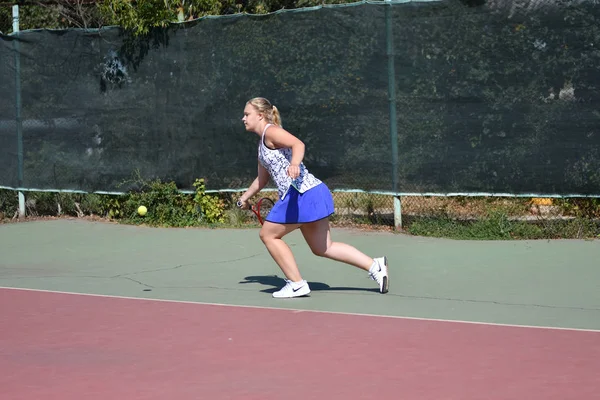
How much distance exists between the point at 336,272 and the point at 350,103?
2.36 m

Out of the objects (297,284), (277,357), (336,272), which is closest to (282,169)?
(297,284)

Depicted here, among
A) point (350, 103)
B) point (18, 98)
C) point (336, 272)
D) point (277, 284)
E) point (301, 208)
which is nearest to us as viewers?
point (301, 208)

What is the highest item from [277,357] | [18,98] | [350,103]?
[18,98]

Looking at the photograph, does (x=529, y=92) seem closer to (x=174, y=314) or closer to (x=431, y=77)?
(x=431, y=77)

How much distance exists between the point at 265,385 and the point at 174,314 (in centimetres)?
215

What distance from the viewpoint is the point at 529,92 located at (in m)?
10.2

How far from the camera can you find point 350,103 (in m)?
A: 11.1

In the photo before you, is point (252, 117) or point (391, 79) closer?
point (252, 117)

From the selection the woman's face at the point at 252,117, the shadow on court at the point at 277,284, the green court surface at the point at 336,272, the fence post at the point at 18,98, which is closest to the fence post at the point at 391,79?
the green court surface at the point at 336,272

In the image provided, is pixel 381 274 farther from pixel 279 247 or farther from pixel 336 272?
pixel 336 272

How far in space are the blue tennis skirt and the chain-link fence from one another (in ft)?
9.54

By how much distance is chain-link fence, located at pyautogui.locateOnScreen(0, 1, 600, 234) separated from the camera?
10.2m

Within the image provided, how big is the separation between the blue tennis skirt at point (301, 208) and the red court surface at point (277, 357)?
707mm

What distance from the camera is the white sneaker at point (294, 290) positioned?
321 inches
